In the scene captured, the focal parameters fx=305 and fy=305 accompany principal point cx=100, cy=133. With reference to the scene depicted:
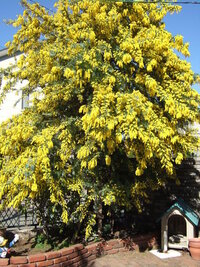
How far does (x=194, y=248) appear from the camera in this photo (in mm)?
6461

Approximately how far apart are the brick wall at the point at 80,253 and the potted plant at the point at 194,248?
0.94 m

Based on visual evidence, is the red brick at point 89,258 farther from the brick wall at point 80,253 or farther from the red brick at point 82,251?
the red brick at point 82,251

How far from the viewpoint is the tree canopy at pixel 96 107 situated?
16.7 feet

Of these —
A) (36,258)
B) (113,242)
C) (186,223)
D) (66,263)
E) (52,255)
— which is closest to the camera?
(36,258)

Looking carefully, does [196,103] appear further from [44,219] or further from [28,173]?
[44,219]

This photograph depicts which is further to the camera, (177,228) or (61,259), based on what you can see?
(177,228)

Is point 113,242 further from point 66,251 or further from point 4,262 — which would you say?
point 4,262

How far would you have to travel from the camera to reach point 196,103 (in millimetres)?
5652

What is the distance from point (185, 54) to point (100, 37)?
170 cm

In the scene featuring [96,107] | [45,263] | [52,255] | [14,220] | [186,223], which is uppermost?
[96,107]

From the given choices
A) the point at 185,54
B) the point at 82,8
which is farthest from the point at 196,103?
Result: the point at 82,8

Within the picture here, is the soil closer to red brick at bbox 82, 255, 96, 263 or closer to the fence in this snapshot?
the fence

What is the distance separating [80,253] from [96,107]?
298cm

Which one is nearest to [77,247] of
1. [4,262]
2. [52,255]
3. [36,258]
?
[52,255]
